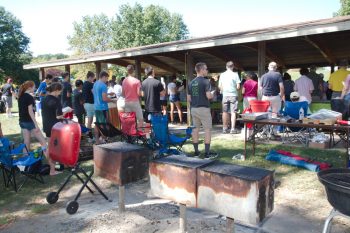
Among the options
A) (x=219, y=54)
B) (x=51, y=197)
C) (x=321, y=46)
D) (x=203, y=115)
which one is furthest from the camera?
(x=219, y=54)

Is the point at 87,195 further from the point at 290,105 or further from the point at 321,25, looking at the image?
the point at 321,25

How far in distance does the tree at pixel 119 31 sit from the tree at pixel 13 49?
8.70m

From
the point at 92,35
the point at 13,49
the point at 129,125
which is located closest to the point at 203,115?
the point at 129,125

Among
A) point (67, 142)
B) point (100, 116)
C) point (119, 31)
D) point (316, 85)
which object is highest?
point (119, 31)

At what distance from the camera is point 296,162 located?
19.1ft

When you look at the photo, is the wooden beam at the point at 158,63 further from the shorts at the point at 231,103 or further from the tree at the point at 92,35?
the tree at the point at 92,35

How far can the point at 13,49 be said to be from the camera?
132ft

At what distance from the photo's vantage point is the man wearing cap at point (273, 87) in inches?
308

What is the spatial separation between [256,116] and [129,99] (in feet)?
10.2

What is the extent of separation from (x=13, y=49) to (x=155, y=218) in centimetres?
4227

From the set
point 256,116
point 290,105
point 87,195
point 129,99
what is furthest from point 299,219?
point 129,99

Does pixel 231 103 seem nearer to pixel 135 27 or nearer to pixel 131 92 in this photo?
pixel 131 92

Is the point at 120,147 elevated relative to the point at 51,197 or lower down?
elevated

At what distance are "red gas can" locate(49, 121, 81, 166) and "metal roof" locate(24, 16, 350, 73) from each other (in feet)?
18.1
